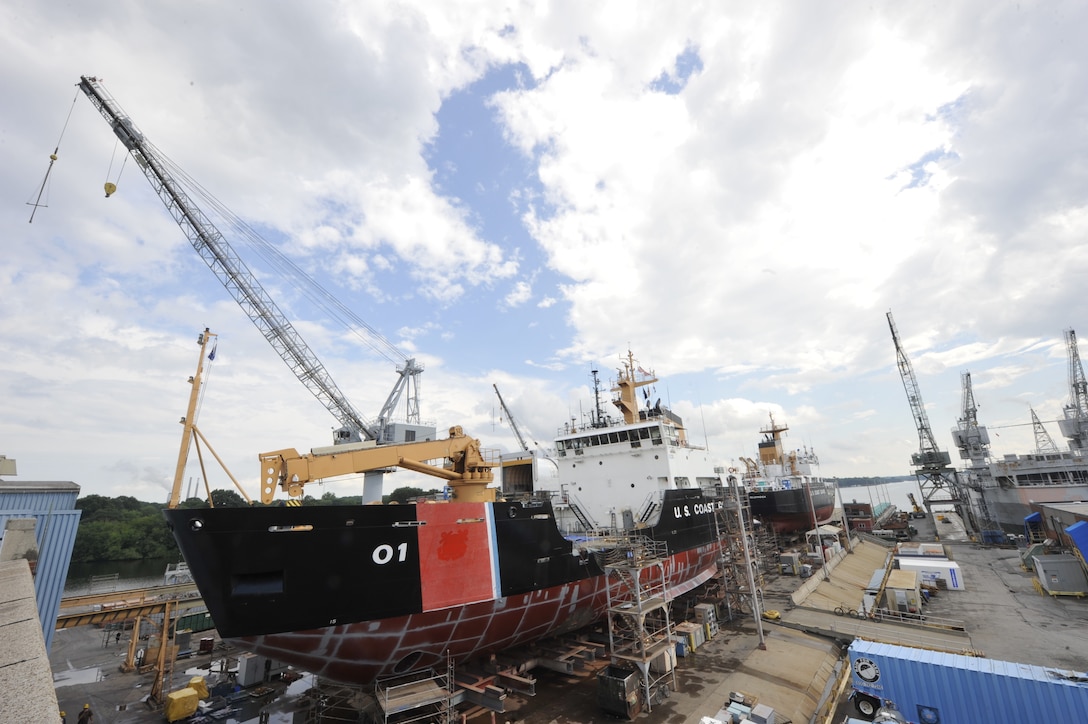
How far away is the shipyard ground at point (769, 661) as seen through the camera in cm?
1152

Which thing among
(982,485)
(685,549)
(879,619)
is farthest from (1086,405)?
(685,549)

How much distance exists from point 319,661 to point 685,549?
13128 mm

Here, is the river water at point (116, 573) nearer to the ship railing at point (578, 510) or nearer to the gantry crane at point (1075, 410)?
the ship railing at point (578, 510)

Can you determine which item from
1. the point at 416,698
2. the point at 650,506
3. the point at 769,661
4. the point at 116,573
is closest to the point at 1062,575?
the point at 769,661

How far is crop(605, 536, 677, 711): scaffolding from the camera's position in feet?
38.5

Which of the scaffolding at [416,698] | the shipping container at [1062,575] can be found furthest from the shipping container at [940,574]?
the scaffolding at [416,698]

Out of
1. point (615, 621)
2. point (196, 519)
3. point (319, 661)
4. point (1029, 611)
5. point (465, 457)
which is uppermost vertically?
point (465, 457)

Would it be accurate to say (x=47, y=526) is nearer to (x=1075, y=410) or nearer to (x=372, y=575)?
(x=372, y=575)

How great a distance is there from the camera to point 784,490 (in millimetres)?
33469

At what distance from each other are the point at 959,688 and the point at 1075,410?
53.3 meters

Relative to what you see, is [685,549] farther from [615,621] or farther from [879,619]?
[879,619]

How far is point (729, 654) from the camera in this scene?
583 inches

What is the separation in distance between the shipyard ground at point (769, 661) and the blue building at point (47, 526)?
14.4 feet

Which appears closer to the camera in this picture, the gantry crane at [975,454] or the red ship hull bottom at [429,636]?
the red ship hull bottom at [429,636]
